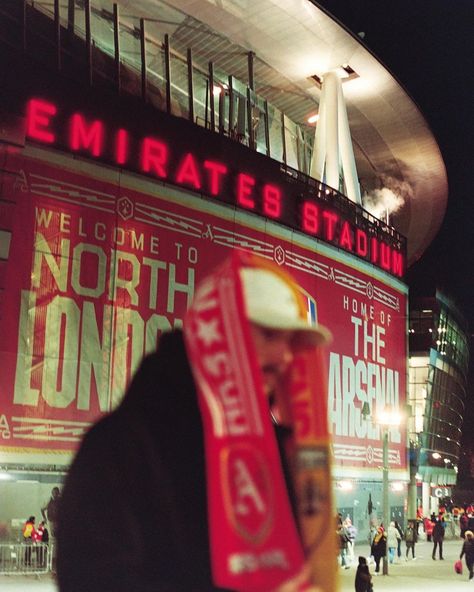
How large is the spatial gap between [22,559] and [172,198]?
11.3 meters

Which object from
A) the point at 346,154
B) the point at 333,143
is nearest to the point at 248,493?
the point at 333,143

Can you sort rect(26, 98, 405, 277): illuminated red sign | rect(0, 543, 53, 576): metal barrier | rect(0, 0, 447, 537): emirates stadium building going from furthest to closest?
1. rect(26, 98, 405, 277): illuminated red sign
2. rect(0, 0, 447, 537): emirates stadium building
3. rect(0, 543, 53, 576): metal barrier

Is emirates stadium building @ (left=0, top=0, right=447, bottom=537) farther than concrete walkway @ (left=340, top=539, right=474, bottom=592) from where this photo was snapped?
No

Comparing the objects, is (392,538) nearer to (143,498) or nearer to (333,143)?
(333,143)

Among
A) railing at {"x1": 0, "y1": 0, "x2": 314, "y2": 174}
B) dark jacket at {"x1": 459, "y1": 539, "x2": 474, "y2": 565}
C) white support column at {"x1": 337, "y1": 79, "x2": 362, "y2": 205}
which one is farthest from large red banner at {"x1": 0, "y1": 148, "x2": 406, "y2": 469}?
white support column at {"x1": 337, "y1": 79, "x2": 362, "y2": 205}

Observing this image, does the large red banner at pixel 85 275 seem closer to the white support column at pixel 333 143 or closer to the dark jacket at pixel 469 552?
the white support column at pixel 333 143

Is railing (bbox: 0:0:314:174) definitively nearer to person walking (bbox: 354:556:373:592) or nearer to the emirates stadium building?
the emirates stadium building

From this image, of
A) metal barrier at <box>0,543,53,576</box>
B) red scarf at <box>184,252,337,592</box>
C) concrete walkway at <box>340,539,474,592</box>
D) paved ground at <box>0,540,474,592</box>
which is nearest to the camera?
red scarf at <box>184,252,337,592</box>

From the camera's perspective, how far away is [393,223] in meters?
45.2

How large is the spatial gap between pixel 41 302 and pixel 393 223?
96.0 feet

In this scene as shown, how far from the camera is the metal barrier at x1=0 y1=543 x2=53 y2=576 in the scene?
17.9 meters

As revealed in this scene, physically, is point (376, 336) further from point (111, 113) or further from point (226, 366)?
point (226, 366)

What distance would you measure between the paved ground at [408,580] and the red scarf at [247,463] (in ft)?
48.9

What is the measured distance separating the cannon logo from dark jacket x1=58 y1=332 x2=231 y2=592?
0.41m
